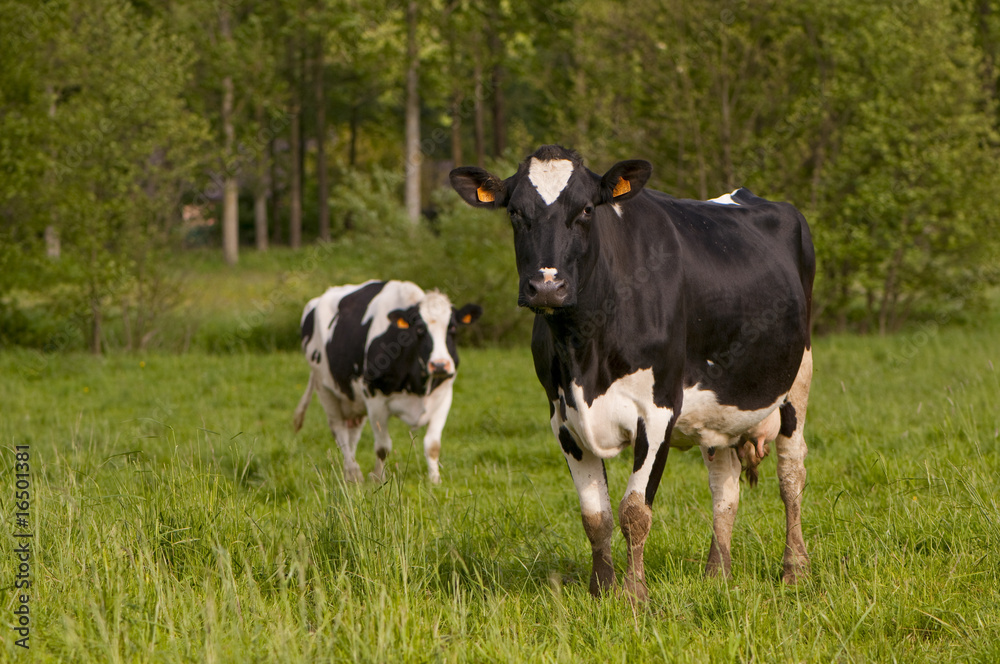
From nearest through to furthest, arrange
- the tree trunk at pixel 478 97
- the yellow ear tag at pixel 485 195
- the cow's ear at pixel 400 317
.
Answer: the yellow ear tag at pixel 485 195 → the cow's ear at pixel 400 317 → the tree trunk at pixel 478 97

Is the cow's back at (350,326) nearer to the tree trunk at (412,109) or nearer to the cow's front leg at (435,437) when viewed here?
the cow's front leg at (435,437)

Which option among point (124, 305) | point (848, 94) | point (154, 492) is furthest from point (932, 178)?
point (154, 492)

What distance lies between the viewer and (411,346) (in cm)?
841

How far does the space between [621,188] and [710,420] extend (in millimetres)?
1241

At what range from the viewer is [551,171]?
3.95m

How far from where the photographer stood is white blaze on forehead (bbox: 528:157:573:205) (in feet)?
12.8

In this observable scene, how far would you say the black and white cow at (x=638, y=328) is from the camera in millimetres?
3924

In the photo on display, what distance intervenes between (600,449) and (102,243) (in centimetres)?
1426

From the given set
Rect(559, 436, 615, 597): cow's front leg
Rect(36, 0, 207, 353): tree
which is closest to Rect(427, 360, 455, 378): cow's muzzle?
Rect(559, 436, 615, 597): cow's front leg

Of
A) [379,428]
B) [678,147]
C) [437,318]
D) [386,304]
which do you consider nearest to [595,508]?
[379,428]

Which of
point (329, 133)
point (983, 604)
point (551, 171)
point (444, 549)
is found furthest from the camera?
point (329, 133)

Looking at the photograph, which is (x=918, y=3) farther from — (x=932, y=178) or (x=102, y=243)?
(x=102, y=243)

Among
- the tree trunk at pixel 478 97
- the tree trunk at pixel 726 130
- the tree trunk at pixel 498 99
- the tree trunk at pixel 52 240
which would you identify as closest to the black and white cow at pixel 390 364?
the tree trunk at pixel 52 240

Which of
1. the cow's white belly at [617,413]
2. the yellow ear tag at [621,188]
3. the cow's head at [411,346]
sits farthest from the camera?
the cow's head at [411,346]
